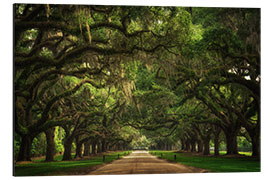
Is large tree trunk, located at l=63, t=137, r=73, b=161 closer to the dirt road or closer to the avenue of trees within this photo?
the dirt road

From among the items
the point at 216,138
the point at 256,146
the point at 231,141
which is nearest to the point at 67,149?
the point at 231,141

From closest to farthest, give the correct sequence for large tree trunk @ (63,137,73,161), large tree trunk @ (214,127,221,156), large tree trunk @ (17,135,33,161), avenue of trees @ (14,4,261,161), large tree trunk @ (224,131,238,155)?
avenue of trees @ (14,4,261,161), large tree trunk @ (17,135,33,161), large tree trunk @ (63,137,73,161), large tree trunk @ (224,131,238,155), large tree trunk @ (214,127,221,156)

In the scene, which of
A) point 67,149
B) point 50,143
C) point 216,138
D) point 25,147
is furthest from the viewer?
point 216,138

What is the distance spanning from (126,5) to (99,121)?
16.9m

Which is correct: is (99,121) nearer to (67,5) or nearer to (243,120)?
(243,120)

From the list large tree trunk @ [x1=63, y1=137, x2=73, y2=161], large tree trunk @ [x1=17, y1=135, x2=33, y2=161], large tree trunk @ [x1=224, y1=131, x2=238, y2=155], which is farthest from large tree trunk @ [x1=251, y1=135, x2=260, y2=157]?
large tree trunk @ [x1=63, y1=137, x2=73, y2=161]

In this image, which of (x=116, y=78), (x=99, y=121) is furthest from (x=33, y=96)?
(x=99, y=121)

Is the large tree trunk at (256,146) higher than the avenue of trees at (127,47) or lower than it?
lower

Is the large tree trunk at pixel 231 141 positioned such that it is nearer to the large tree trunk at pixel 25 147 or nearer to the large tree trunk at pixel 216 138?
the large tree trunk at pixel 216 138

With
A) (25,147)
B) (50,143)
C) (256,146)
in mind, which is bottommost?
(50,143)

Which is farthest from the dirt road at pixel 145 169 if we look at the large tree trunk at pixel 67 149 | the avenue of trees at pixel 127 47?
the large tree trunk at pixel 67 149

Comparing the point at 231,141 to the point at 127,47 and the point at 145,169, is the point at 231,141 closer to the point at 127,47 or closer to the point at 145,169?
the point at 145,169

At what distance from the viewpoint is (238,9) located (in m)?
14.3

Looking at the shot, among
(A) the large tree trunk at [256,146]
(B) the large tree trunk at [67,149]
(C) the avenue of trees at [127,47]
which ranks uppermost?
(C) the avenue of trees at [127,47]
